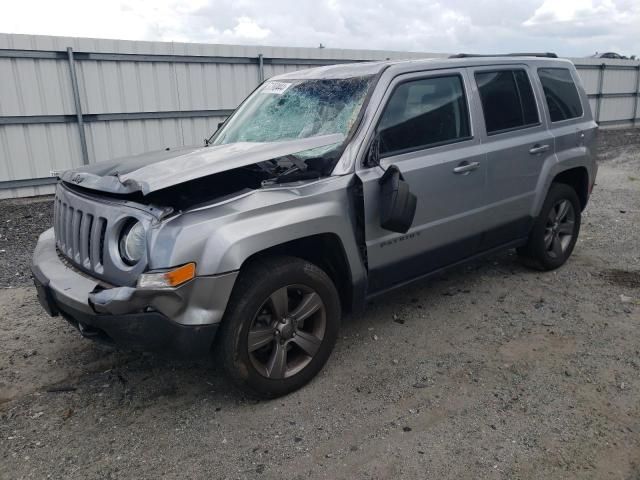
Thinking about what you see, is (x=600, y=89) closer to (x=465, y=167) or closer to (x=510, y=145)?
(x=510, y=145)

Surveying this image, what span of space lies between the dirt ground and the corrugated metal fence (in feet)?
16.9

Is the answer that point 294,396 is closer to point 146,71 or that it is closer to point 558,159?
point 558,159

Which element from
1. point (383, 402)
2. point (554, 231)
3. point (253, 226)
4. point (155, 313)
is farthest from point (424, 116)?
point (155, 313)

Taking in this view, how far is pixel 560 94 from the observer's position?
513 centimetres

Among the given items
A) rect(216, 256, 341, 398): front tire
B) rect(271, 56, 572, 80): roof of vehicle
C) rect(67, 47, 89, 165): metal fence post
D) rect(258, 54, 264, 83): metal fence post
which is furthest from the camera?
rect(258, 54, 264, 83): metal fence post

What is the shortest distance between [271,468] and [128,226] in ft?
4.85

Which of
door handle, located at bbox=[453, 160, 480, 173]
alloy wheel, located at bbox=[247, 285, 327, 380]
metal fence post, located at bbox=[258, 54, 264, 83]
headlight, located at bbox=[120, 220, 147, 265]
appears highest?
metal fence post, located at bbox=[258, 54, 264, 83]

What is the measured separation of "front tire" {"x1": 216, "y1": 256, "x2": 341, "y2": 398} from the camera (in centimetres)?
303

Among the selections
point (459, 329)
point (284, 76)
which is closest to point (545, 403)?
point (459, 329)

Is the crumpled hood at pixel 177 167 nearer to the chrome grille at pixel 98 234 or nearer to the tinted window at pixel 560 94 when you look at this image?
the chrome grille at pixel 98 234

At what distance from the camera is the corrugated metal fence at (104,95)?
890 centimetres

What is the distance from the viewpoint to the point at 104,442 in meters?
2.97

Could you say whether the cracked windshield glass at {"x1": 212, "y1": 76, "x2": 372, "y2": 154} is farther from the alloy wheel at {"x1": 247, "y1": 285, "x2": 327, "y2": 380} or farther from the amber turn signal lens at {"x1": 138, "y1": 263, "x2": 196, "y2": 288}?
the amber turn signal lens at {"x1": 138, "y1": 263, "x2": 196, "y2": 288}

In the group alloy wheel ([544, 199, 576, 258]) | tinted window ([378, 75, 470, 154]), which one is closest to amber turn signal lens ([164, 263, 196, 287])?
tinted window ([378, 75, 470, 154])
